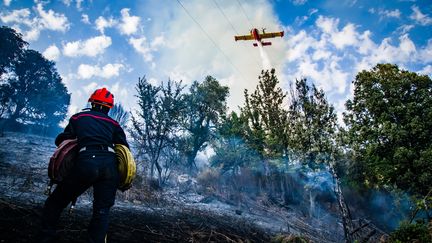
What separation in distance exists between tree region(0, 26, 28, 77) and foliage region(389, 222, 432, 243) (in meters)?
38.7

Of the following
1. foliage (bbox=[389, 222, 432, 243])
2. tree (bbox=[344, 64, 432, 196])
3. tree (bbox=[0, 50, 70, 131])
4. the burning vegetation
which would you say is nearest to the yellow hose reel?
the burning vegetation

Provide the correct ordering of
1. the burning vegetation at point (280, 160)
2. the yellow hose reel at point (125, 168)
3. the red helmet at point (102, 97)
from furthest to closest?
the burning vegetation at point (280, 160) < the red helmet at point (102, 97) < the yellow hose reel at point (125, 168)

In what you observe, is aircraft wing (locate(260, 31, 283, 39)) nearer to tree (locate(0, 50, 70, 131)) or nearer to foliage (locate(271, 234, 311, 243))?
foliage (locate(271, 234, 311, 243))

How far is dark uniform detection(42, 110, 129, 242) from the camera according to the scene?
2650 mm

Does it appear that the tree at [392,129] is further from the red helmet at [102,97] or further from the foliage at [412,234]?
the red helmet at [102,97]

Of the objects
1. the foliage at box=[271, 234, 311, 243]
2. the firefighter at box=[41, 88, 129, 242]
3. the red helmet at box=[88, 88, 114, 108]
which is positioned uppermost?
the red helmet at box=[88, 88, 114, 108]

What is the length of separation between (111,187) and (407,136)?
1848 centimetres

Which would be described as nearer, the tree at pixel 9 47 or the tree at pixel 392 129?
the tree at pixel 392 129

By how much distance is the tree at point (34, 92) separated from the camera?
30.0 metres

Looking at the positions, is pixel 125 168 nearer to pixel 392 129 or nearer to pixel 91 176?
pixel 91 176

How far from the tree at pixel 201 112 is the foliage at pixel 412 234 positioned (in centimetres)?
1832

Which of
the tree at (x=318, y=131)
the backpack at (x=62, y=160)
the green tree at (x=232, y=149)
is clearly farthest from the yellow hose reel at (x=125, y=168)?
→ the green tree at (x=232, y=149)

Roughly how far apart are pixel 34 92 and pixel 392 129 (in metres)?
40.1

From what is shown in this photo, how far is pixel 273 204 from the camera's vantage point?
744 inches
